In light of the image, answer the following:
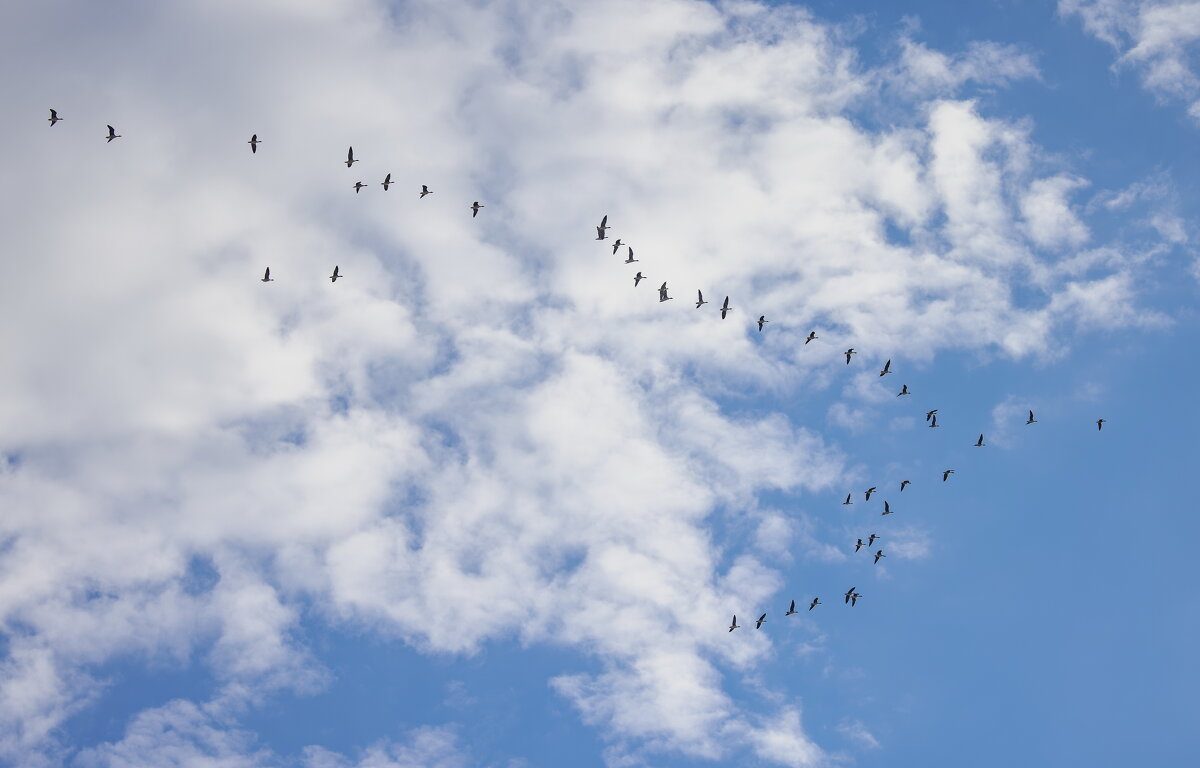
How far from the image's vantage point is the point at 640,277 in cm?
14738

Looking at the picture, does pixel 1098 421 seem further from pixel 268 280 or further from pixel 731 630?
pixel 268 280

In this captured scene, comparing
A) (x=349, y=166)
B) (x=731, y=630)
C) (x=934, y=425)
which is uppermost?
(x=349, y=166)

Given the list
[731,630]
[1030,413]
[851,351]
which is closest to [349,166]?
[851,351]

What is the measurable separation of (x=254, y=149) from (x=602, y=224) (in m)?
38.5

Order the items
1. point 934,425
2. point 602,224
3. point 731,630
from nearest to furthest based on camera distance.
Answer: point 602,224 < point 934,425 < point 731,630

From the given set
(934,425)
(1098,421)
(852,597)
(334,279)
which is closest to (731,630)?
(852,597)

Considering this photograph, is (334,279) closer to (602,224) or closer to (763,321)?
(602,224)

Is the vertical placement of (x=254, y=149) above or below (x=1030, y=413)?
above

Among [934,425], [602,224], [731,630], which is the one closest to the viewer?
[602,224]

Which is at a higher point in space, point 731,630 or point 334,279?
point 334,279

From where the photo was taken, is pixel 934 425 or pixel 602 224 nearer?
pixel 602 224

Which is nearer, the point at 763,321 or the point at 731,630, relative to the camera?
the point at 763,321

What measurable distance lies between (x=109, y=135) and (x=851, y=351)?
277ft

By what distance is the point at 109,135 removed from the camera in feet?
507
